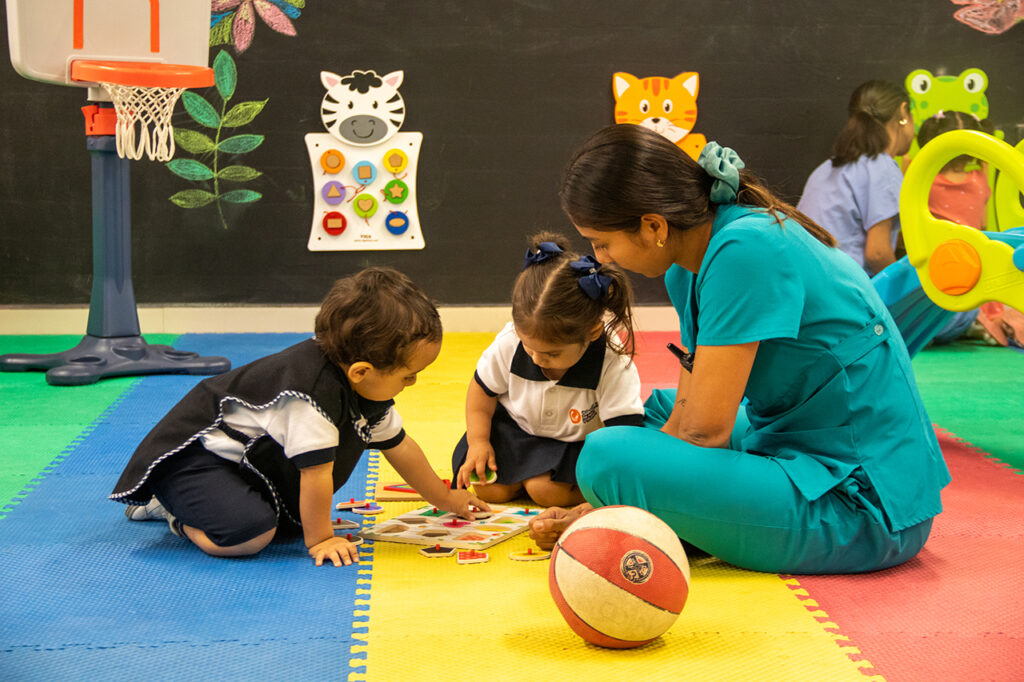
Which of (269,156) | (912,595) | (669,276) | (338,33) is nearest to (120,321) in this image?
(269,156)

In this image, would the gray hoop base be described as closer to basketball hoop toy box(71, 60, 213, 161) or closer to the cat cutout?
basketball hoop toy box(71, 60, 213, 161)

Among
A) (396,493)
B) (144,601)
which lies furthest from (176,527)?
(396,493)

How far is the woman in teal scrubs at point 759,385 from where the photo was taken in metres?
1.92

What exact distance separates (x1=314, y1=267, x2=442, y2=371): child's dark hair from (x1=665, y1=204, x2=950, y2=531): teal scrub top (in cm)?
59

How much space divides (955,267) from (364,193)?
3.19 m

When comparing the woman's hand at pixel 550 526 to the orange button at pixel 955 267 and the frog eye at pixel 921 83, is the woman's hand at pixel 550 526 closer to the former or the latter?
the orange button at pixel 955 267

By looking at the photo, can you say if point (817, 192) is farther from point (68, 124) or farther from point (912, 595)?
point (68, 124)

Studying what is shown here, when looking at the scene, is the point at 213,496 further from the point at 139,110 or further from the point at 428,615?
the point at 139,110

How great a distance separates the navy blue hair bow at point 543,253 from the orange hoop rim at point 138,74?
2.25m

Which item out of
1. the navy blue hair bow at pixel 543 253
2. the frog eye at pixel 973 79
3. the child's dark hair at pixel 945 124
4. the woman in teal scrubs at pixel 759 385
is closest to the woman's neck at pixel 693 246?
the woman in teal scrubs at pixel 759 385

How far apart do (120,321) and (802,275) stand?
10.3ft

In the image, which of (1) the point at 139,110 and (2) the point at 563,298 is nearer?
(2) the point at 563,298

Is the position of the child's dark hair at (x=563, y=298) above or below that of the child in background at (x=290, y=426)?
above

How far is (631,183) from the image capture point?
6.25ft
